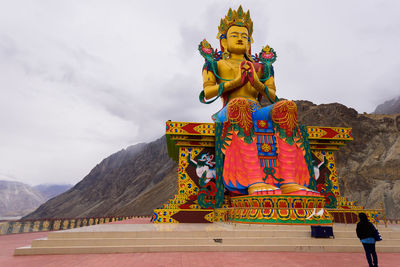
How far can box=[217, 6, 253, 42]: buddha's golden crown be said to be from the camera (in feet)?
29.3

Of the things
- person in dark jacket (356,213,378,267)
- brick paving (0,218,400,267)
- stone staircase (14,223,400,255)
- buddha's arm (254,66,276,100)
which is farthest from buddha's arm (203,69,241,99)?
person in dark jacket (356,213,378,267)

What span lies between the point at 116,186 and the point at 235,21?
5306 cm

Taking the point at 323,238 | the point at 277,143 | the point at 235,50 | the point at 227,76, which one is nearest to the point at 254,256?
the point at 323,238

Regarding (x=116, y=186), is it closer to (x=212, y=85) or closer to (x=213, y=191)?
(x=212, y=85)

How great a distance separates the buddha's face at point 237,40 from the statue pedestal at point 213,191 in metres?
3.08

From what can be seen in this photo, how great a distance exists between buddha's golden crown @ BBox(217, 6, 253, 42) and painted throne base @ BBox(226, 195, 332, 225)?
6.37m

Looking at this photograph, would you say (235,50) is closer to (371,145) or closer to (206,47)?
(206,47)

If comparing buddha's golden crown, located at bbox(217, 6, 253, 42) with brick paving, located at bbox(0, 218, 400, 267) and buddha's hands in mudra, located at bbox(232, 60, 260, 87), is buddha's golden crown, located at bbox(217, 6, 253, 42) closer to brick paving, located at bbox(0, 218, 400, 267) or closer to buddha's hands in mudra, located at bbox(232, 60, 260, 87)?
buddha's hands in mudra, located at bbox(232, 60, 260, 87)

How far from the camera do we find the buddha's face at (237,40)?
8758 millimetres

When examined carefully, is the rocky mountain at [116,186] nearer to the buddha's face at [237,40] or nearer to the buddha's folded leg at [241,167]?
the buddha's face at [237,40]

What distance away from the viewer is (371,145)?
27000mm


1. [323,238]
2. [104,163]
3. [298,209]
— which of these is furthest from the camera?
[104,163]

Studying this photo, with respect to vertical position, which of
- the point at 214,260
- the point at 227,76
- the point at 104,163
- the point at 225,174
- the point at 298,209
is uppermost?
the point at 104,163

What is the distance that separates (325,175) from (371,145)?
2404 centimetres
